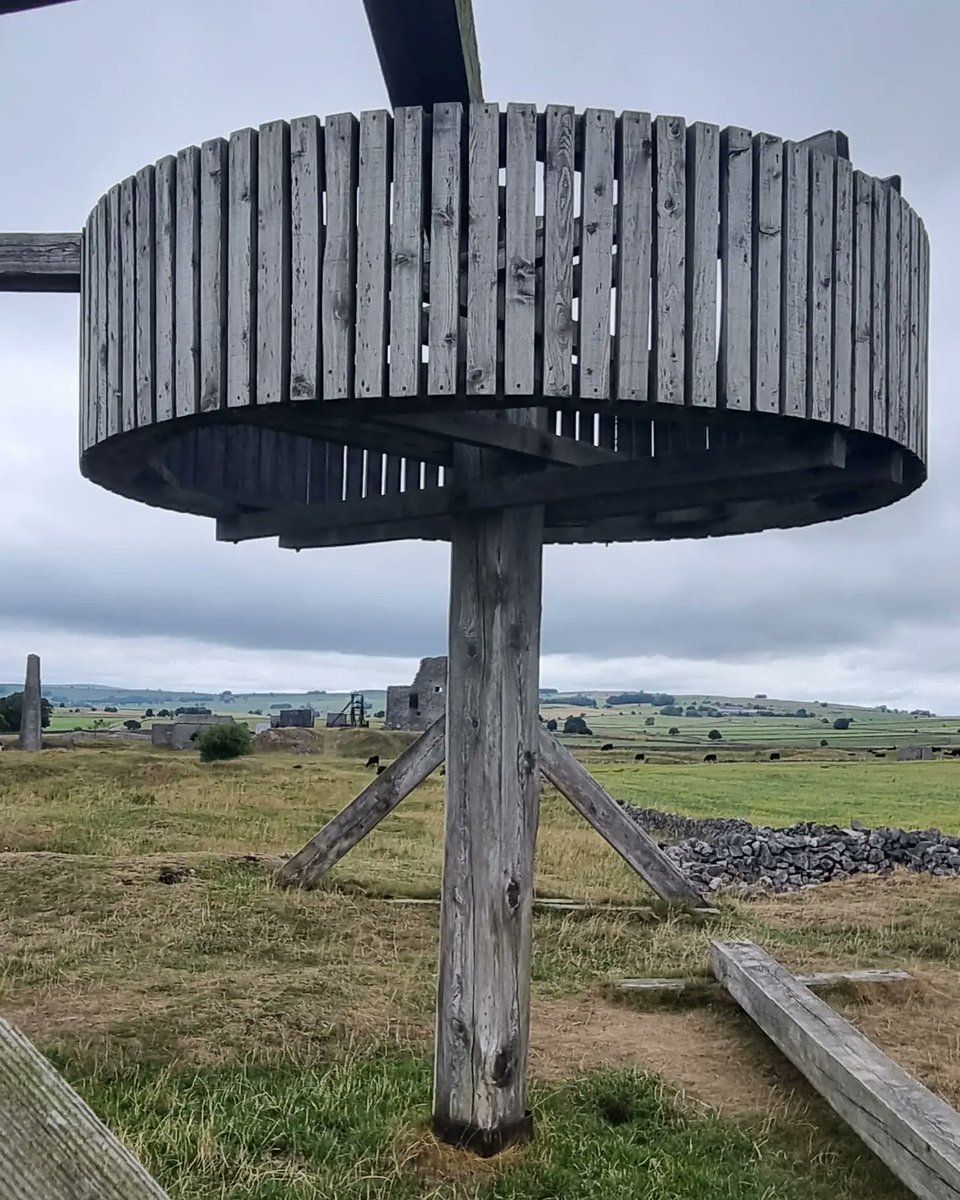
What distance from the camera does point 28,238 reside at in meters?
3.71

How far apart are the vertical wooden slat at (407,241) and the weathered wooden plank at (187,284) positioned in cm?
61

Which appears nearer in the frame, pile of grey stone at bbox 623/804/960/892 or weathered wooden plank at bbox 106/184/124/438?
weathered wooden plank at bbox 106/184/124/438

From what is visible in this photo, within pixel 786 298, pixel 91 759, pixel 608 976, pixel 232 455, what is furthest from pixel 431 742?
pixel 91 759

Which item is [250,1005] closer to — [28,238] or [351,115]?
[28,238]

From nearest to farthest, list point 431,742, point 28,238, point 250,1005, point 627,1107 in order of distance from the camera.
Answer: point 28,238 < point 627,1107 < point 250,1005 < point 431,742

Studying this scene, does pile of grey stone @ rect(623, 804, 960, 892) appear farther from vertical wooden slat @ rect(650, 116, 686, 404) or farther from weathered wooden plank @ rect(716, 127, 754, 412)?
vertical wooden slat @ rect(650, 116, 686, 404)

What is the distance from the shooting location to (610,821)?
8531 millimetres

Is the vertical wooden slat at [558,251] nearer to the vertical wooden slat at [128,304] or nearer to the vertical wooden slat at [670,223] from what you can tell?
the vertical wooden slat at [670,223]

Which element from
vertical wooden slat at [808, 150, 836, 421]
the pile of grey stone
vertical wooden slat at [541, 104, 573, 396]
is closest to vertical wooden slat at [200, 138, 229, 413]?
vertical wooden slat at [541, 104, 573, 396]

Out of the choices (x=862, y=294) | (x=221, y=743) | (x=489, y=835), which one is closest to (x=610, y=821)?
(x=489, y=835)

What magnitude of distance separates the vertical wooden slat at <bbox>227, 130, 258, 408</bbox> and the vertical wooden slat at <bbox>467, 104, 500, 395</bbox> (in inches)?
24.9

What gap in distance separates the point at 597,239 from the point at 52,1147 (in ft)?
8.65

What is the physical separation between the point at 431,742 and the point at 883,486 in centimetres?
490

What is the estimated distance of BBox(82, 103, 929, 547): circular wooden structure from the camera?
9.50ft
